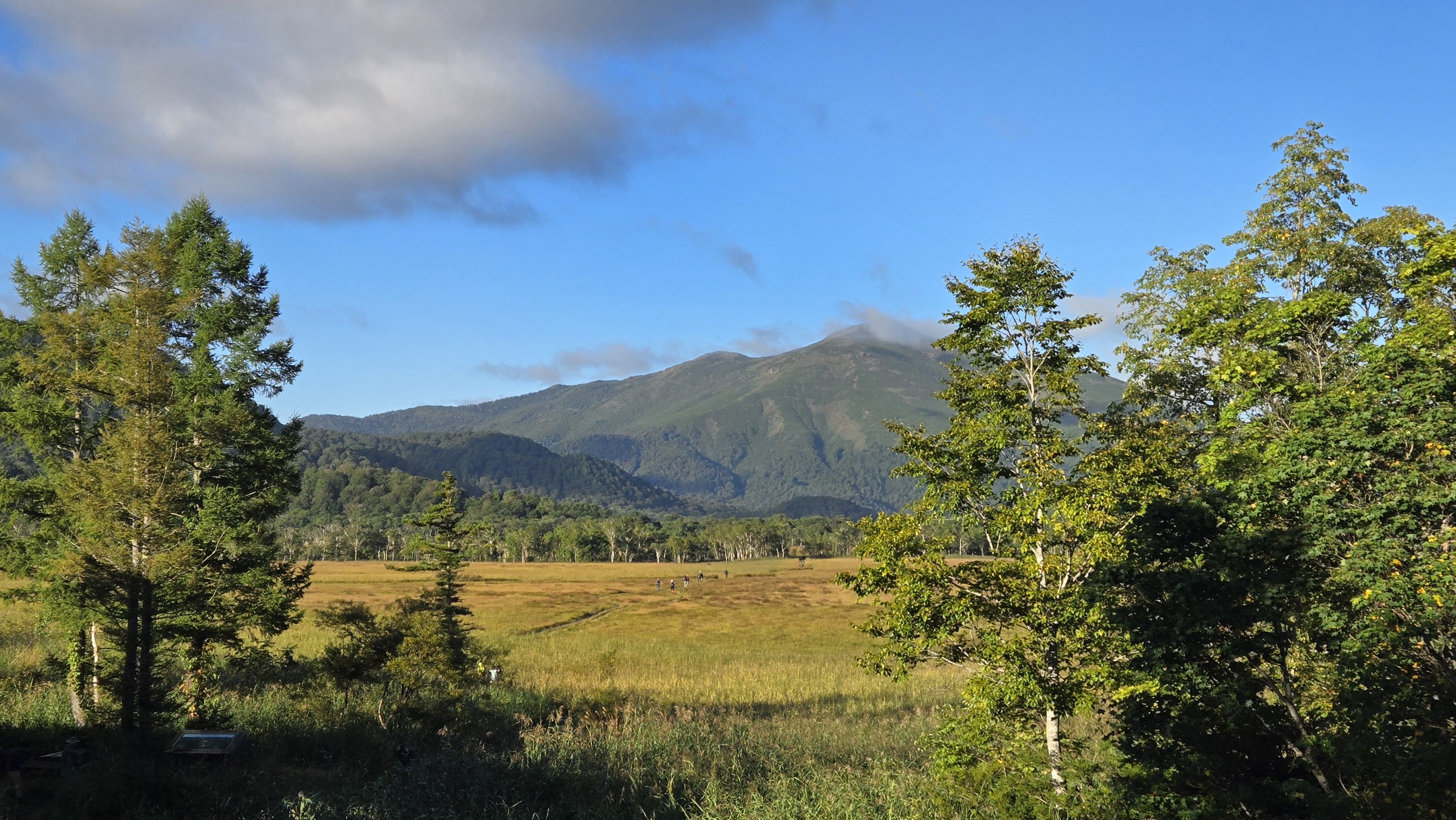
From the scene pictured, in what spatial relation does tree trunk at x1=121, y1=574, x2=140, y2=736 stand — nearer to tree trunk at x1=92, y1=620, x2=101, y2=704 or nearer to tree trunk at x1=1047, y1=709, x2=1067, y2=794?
tree trunk at x1=92, y1=620, x2=101, y2=704

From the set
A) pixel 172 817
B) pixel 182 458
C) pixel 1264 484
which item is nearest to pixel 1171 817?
pixel 1264 484

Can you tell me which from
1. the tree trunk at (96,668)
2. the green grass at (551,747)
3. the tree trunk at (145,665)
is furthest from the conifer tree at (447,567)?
the tree trunk at (96,668)

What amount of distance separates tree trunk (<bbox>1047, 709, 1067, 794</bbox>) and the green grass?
177cm

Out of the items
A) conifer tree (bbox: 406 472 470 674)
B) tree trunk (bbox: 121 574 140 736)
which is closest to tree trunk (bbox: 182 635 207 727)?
tree trunk (bbox: 121 574 140 736)

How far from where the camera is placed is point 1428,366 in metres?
11.9

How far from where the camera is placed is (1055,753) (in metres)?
13.4

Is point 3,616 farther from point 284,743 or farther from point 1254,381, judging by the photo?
point 1254,381

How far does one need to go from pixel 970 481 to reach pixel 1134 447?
2604 mm

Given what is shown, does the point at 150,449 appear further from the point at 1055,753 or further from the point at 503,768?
the point at 1055,753

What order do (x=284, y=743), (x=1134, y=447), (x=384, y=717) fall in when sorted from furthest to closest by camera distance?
(x=384, y=717), (x=284, y=743), (x=1134, y=447)

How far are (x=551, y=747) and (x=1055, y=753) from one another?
10557 mm

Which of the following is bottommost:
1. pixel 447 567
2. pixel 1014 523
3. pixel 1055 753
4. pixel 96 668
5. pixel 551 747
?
pixel 551 747

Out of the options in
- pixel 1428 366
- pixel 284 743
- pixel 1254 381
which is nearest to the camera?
pixel 1428 366

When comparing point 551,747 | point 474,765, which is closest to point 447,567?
point 551,747
